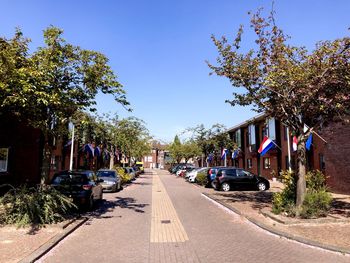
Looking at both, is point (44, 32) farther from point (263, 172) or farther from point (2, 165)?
point (263, 172)

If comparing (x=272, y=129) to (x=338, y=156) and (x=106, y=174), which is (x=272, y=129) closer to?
(x=338, y=156)

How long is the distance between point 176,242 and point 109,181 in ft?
46.9

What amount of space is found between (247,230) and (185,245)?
2607mm

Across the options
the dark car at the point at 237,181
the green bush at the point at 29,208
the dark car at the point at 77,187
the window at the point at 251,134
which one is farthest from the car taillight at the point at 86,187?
the window at the point at 251,134

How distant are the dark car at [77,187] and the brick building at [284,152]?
24.2 ft

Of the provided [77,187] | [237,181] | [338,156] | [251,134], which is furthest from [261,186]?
[251,134]

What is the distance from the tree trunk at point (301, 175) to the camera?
11.7 m

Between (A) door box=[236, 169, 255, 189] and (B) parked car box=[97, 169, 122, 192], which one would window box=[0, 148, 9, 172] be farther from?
(A) door box=[236, 169, 255, 189]

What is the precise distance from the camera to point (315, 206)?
1127 cm

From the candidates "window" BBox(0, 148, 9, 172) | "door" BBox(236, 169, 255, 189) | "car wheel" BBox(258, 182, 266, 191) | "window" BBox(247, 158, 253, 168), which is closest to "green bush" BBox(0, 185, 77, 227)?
"window" BBox(0, 148, 9, 172)

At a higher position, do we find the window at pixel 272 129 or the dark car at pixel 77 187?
the window at pixel 272 129

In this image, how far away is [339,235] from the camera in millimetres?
8930

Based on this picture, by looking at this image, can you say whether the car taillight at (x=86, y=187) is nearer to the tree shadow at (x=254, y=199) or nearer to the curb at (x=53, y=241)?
the curb at (x=53, y=241)

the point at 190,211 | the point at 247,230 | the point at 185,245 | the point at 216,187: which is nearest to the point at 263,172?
the point at 216,187
